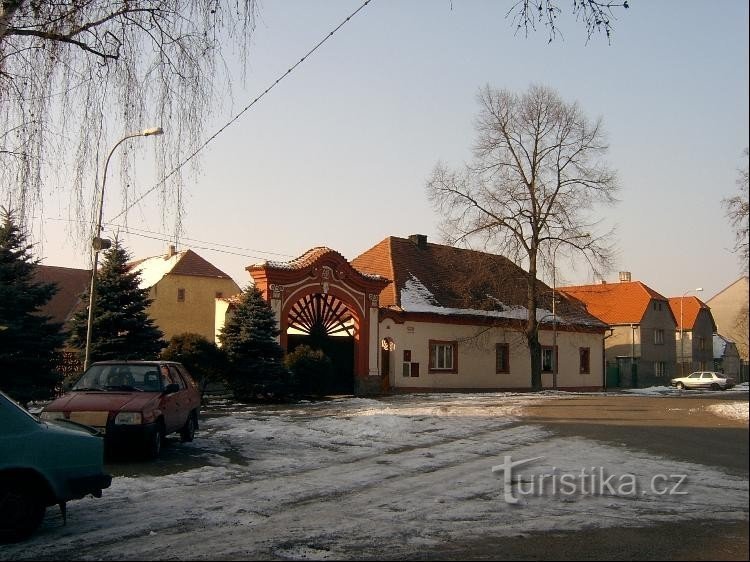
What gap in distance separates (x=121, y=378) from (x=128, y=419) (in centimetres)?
164

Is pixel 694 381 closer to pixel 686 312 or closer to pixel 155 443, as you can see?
pixel 686 312

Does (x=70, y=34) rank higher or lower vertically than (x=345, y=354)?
higher

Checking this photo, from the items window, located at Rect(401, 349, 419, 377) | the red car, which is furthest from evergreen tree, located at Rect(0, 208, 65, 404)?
window, located at Rect(401, 349, 419, 377)

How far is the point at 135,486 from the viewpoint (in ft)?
33.6

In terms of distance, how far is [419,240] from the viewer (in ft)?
136

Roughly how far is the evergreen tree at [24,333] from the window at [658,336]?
163 feet

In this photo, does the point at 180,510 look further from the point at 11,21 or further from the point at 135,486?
the point at 11,21

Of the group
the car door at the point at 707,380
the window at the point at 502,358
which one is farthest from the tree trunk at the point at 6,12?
the car door at the point at 707,380

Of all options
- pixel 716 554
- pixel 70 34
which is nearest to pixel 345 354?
pixel 70 34

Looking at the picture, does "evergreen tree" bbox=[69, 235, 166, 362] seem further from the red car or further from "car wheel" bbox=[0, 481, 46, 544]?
"car wheel" bbox=[0, 481, 46, 544]

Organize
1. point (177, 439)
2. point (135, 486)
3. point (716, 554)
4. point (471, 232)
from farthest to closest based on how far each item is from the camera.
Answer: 1. point (471, 232)
2. point (177, 439)
3. point (135, 486)
4. point (716, 554)

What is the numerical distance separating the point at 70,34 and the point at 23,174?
5.73 feet

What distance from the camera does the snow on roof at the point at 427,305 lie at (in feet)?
116

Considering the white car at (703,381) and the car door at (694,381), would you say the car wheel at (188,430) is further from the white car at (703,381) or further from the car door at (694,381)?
the car door at (694,381)
